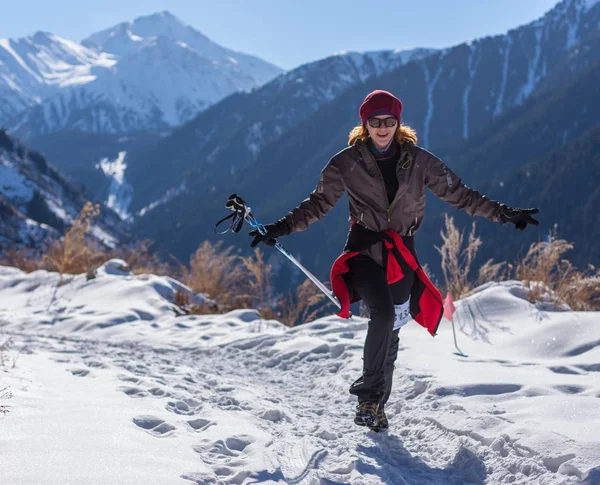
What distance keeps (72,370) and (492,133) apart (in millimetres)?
180219

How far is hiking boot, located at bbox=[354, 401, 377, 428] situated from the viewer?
293 cm

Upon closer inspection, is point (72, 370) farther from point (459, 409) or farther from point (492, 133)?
point (492, 133)

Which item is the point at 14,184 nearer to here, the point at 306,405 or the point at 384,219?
the point at 306,405

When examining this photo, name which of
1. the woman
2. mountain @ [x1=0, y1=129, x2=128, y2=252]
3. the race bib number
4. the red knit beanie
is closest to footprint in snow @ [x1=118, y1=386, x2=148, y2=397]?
the woman

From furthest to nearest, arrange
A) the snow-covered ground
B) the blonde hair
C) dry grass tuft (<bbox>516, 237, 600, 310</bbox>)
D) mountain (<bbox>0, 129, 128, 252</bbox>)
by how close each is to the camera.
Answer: mountain (<bbox>0, 129, 128, 252</bbox>), dry grass tuft (<bbox>516, 237, 600, 310</bbox>), the blonde hair, the snow-covered ground

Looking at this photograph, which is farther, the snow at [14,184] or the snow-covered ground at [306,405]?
the snow at [14,184]

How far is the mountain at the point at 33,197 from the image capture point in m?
82.0

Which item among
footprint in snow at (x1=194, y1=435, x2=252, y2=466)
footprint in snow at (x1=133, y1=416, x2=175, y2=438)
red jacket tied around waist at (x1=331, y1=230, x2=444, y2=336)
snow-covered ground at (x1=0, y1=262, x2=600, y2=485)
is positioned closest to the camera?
snow-covered ground at (x1=0, y1=262, x2=600, y2=485)

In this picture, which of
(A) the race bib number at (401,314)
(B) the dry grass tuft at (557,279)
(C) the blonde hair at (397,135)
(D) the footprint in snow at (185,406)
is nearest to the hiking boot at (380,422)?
(A) the race bib number at (401,314)

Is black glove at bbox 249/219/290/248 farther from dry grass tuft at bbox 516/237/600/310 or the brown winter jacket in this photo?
dry grass tuft at bbox 516/237/600/310

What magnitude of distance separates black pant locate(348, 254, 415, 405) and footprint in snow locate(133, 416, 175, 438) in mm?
1026

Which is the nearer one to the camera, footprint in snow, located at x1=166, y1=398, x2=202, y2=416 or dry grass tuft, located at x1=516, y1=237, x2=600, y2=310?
footprint in snow, located at x1=166, y1=398, x2=202, y2=416

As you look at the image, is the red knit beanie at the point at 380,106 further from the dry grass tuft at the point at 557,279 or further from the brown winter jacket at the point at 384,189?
the dry grass tuft at the point at 557,279

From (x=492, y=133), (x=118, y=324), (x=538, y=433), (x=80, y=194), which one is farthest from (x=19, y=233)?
(x=492, y=133)
